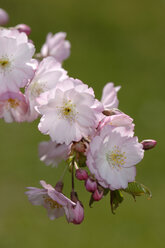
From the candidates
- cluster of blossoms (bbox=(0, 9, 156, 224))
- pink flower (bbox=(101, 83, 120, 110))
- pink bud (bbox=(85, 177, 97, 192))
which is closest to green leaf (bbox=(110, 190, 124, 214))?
cluster of blossoms (bbox=(0, 9, 156, 224))

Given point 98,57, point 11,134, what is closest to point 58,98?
point 11,134

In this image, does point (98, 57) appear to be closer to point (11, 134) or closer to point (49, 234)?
point (11, 134)

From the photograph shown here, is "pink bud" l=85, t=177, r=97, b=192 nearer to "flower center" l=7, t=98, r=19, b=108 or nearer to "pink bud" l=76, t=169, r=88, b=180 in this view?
"pink bud" l=76, t=169, r=88, b=180

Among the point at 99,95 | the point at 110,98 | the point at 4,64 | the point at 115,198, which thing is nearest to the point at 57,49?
the point at 110,98

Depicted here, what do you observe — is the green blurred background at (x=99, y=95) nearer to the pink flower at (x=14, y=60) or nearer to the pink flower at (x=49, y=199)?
the pink flower at (x=49, y=199)

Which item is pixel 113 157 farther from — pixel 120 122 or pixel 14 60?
pixel 14 60

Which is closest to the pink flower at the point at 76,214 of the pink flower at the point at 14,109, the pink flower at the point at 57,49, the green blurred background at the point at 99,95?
the pink flower at the point at 14,109
